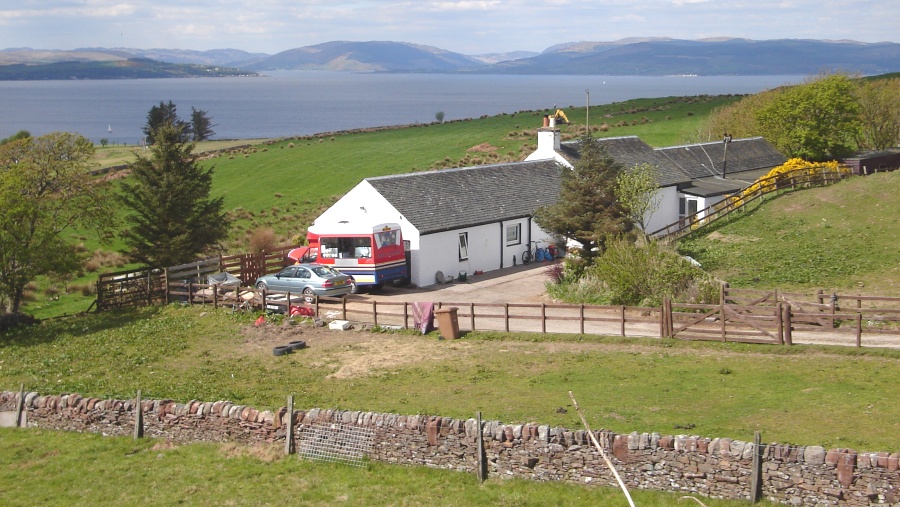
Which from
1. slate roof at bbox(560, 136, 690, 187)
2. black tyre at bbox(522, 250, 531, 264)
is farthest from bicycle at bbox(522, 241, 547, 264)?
slate roof at bbox(560, 136, 690, 187)

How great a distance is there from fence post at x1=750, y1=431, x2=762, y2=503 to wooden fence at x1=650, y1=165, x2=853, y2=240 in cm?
2712

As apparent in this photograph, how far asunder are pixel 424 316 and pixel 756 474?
14847 millimetres

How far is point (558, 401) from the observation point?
19297 millimetres

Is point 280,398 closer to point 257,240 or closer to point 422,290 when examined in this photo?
point 422,290

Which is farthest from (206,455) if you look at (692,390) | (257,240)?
(257,240)

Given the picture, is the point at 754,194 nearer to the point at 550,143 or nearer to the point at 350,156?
the point at 550,143

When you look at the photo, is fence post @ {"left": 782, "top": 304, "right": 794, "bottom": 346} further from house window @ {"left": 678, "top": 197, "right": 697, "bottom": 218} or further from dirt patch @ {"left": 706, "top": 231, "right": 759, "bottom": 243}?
house window @ {"left": 678, "top": 197, "right": 697, "bottom": 218}

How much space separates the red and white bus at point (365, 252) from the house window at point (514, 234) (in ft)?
20.9

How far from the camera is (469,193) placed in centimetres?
4047

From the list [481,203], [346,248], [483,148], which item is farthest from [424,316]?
[483,148]

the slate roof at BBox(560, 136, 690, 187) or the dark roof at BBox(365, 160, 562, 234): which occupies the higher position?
the slate roof at BBox(560, 136, 690, 187)

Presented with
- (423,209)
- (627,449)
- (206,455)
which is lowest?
(206,455)

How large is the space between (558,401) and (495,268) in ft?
67.6

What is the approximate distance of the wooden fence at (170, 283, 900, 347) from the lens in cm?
2356
